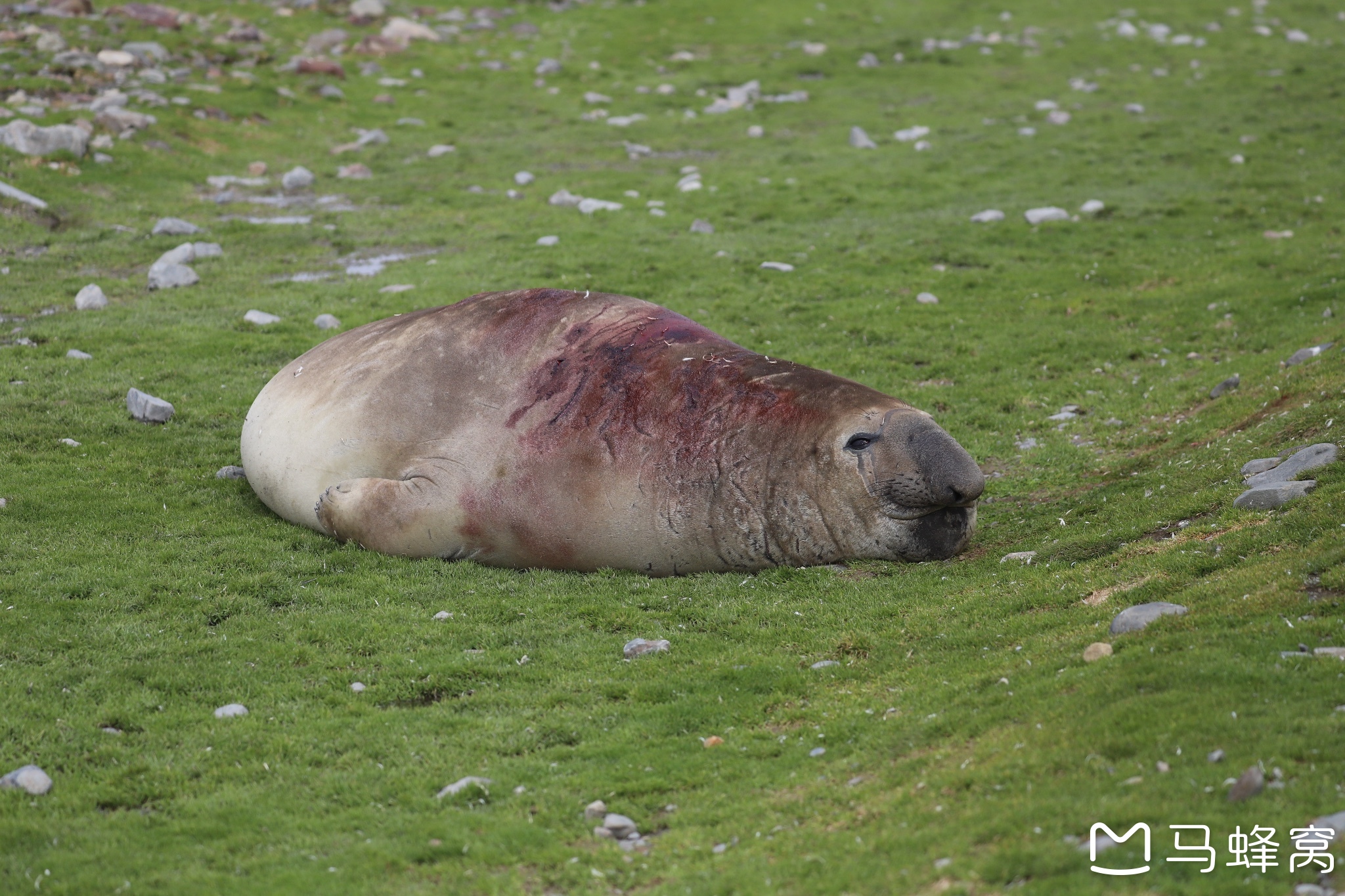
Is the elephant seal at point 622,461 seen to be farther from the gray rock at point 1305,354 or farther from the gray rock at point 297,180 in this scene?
the gray rock at point 297,180

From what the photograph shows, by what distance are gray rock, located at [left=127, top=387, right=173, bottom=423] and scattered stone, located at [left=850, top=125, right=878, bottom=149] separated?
60.4ft

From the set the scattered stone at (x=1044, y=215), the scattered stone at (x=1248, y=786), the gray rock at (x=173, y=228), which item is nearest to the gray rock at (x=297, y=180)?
the gray rock at (x=173, y=228)

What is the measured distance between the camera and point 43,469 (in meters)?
12.0

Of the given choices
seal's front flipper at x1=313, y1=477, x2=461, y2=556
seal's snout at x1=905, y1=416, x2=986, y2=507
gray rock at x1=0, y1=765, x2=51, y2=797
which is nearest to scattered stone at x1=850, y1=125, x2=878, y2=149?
seal's snout at x1=905, y1=416, x2=986, y2=507

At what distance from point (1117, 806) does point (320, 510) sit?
7.61 m

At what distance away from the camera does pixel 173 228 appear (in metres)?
20.6

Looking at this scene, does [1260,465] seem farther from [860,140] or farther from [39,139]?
A: [39,139]

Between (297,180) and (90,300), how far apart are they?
814 centimetres

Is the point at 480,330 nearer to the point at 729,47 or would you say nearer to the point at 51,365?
the point at 51,365

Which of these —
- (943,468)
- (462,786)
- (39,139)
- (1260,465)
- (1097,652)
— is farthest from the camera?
(39,139)

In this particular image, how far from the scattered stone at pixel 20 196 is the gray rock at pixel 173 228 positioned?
176 centimetres

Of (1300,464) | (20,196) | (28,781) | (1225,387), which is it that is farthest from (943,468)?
(20,196)

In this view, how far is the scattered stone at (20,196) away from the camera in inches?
791

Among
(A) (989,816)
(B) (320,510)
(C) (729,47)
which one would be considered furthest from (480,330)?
(C) (729,47)
